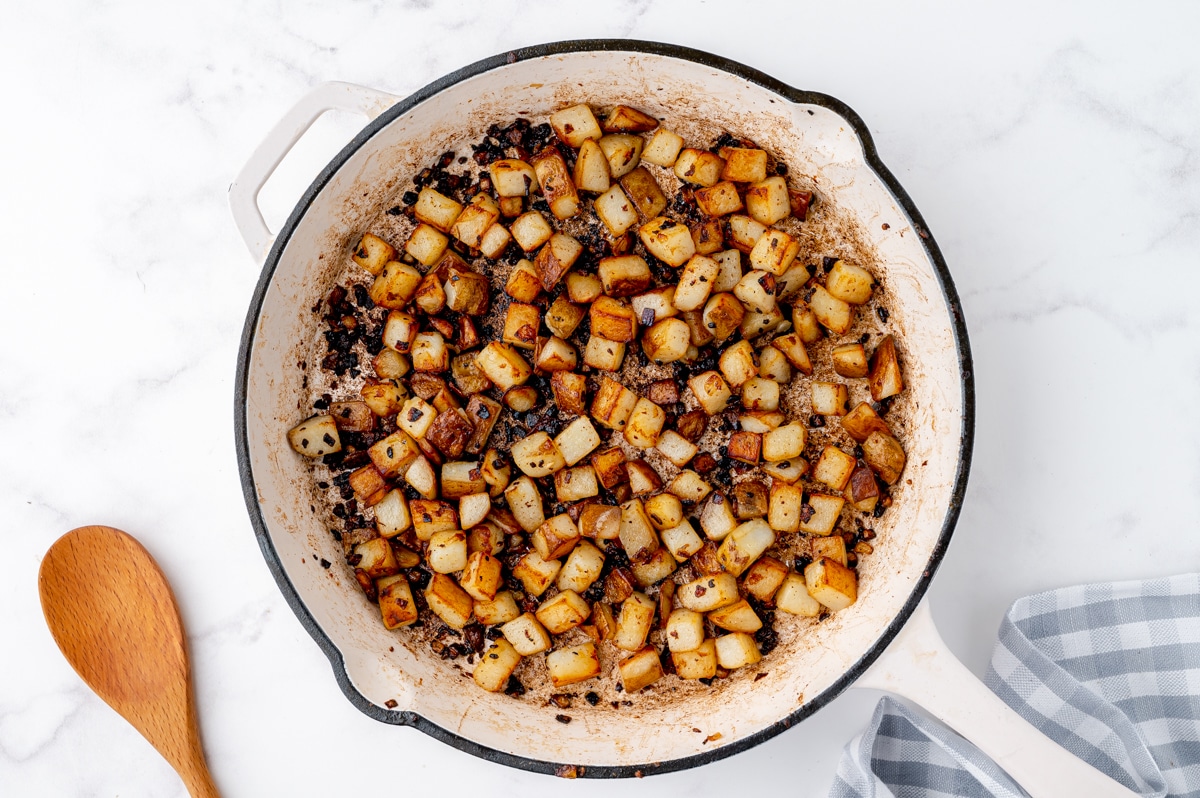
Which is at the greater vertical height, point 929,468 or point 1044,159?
point 1044,159

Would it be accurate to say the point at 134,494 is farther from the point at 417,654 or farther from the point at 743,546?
the point at 743,546

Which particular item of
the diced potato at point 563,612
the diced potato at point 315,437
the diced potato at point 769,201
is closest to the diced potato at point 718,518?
the diced potato at point 563,612

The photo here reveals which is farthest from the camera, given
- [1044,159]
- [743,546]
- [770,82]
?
[1044,159]

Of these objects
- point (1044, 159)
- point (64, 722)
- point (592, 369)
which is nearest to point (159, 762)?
point (64, 722)

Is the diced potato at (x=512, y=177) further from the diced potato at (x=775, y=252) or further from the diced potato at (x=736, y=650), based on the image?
the diced potato at (x=736, y=650)

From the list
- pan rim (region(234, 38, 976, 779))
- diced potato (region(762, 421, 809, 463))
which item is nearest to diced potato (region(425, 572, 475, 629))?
pan rim (region(234, 38, 976, 779))

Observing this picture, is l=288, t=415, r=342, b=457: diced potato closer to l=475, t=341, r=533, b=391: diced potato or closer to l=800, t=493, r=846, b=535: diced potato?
l=475, t=341, r=533, b=391: diced potato
